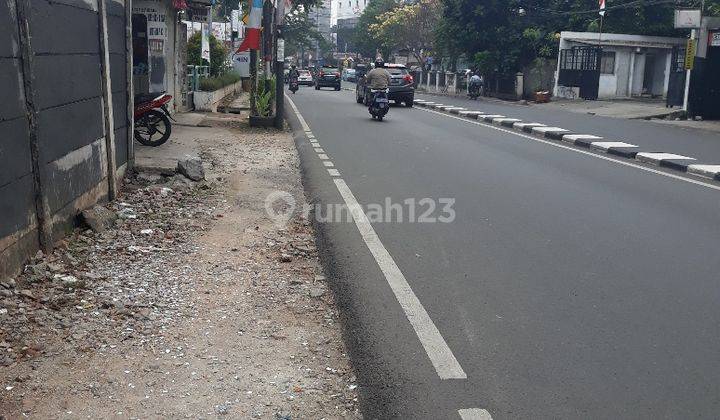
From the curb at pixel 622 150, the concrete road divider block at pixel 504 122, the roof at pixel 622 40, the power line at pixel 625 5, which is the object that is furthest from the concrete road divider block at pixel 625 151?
the roof at pixel 622 40

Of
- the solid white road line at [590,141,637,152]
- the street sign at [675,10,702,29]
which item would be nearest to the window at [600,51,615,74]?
the street sign at [675,10,702,29]

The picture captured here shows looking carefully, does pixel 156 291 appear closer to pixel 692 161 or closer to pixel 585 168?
pixel 585 168

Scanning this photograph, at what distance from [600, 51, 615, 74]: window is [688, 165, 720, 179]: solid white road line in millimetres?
26177

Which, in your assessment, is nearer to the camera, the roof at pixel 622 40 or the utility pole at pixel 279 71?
the utility pole at pixel 279 71

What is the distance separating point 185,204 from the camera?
895 cm

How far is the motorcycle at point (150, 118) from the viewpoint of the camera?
12.7 meters

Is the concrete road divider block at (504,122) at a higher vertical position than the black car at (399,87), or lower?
lower

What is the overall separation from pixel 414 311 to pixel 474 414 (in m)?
1.57

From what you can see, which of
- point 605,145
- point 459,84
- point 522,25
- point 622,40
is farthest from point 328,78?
point 605,145

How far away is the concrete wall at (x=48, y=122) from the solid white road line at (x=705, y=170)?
9377mm

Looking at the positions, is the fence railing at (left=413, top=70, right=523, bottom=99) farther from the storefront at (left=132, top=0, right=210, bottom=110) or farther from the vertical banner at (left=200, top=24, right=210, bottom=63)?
the storefront at (left=132, top=0, right=210, bottom=110)

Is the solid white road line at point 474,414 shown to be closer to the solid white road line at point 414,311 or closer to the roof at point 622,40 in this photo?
the solid white road line at point 414,311

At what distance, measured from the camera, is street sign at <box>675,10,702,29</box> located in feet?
85.1

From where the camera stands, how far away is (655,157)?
1429cm
